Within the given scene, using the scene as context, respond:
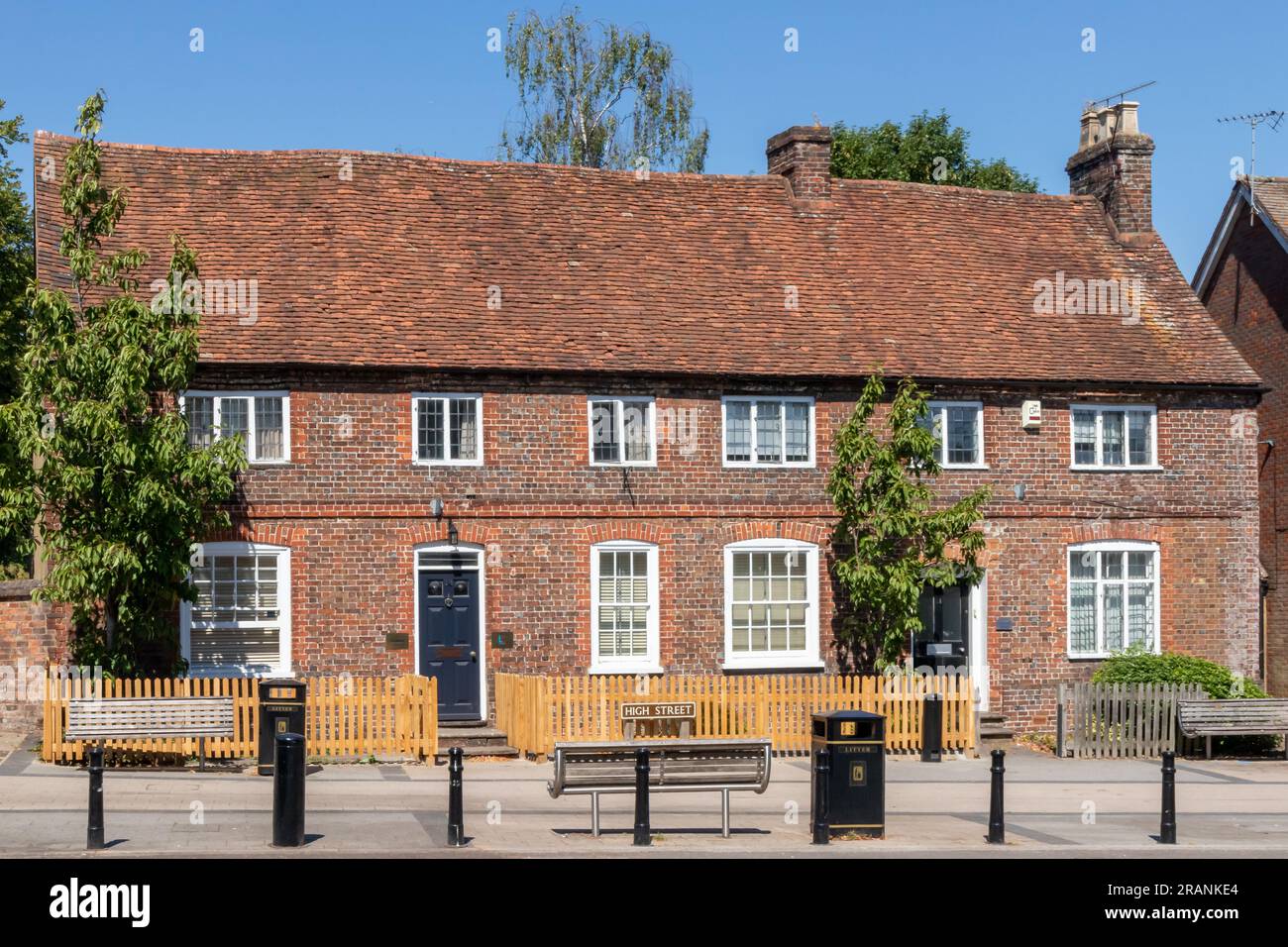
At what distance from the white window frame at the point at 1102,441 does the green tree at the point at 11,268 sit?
2034 cm

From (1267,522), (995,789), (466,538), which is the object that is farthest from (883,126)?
(995,789)

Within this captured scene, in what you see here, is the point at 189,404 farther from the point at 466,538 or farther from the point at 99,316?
the point at 466,538

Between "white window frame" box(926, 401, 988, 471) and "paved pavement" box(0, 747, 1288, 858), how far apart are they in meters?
5.75

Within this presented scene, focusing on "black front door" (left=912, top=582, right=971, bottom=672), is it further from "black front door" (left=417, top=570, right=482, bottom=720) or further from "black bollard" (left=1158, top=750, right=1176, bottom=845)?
"black bollard" (left=1158, top=750, right=1176, bottom=845)

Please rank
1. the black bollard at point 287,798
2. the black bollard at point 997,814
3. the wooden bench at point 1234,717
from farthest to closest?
the wooden bench at point 1234,717 → the black bollard at point 997,814 → the black bollard at point 287,798

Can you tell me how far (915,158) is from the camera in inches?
1703

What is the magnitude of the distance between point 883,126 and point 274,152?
2066 cm

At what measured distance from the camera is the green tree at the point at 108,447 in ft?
70.3

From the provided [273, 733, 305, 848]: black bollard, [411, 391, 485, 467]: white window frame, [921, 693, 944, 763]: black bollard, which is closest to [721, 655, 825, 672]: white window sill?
[921, 693, 944, 763]: black bollard

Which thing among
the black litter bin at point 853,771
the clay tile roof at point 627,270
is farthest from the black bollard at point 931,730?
the black litter bin at point 853,771

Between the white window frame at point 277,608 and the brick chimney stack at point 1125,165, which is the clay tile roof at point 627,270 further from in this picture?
the white window frame at point 277,608

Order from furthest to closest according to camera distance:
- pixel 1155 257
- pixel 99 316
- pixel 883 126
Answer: pixel 883 126, pixel 1155 257, pixel 99 316

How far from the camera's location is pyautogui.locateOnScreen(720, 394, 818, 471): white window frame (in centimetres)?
2609

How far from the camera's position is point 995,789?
16.3 metres
